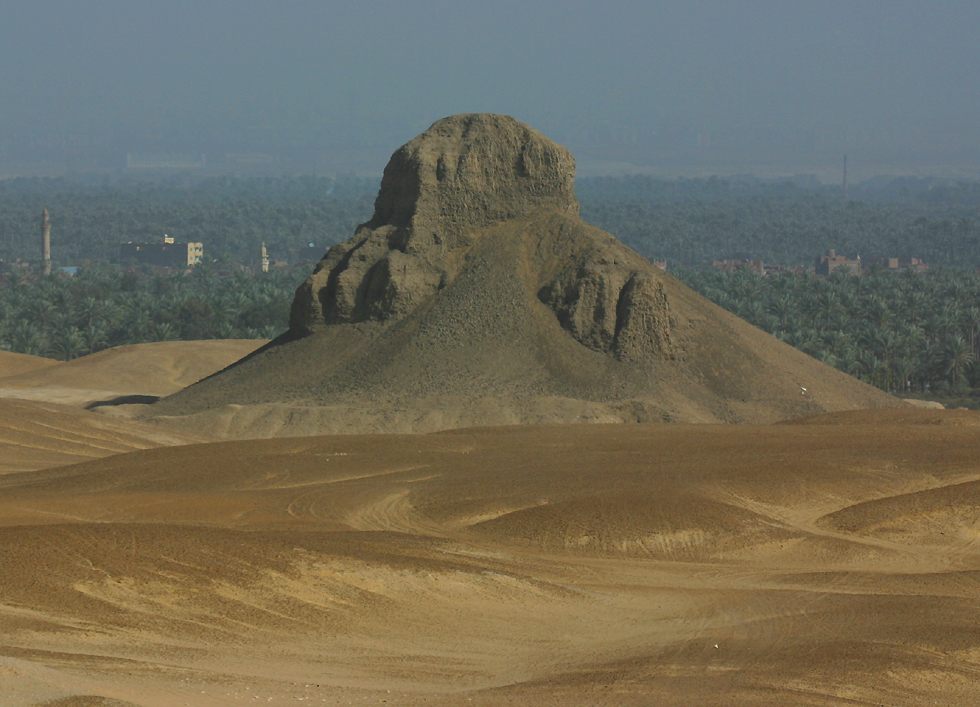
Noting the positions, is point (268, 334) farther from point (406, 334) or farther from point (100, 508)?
point (100, 508)

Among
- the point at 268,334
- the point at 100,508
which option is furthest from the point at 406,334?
the point at 268,334

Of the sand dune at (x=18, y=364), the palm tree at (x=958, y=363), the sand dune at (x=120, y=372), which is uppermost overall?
the palm tree at (x=958, y=363)

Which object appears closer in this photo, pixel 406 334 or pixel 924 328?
pixel 406 334

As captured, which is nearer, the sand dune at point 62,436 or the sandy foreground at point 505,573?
the sandy foreground at point 505,573

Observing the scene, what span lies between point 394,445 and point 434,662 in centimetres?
1808

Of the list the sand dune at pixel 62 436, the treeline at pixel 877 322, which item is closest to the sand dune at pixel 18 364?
the sand dune at pixel 62 436

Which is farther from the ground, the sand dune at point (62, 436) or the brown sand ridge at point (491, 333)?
the brown sand ridge at point (491, 333)

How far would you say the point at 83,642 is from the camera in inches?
690

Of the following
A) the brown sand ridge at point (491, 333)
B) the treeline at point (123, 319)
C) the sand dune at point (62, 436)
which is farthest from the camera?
the treeline at point (123, 319)

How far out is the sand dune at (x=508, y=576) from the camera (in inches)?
657

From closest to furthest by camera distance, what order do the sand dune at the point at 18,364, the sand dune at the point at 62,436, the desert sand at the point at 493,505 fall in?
the desert sand at the point at 493,505, the sand dune at the point at 62,436, the sand dune at the point at 18,364

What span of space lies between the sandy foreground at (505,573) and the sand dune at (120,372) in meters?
30.6

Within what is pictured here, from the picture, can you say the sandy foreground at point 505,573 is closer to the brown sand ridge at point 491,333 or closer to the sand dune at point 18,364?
the brown sand ridge at point 491,333

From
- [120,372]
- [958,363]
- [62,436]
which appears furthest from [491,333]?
[958,363]
